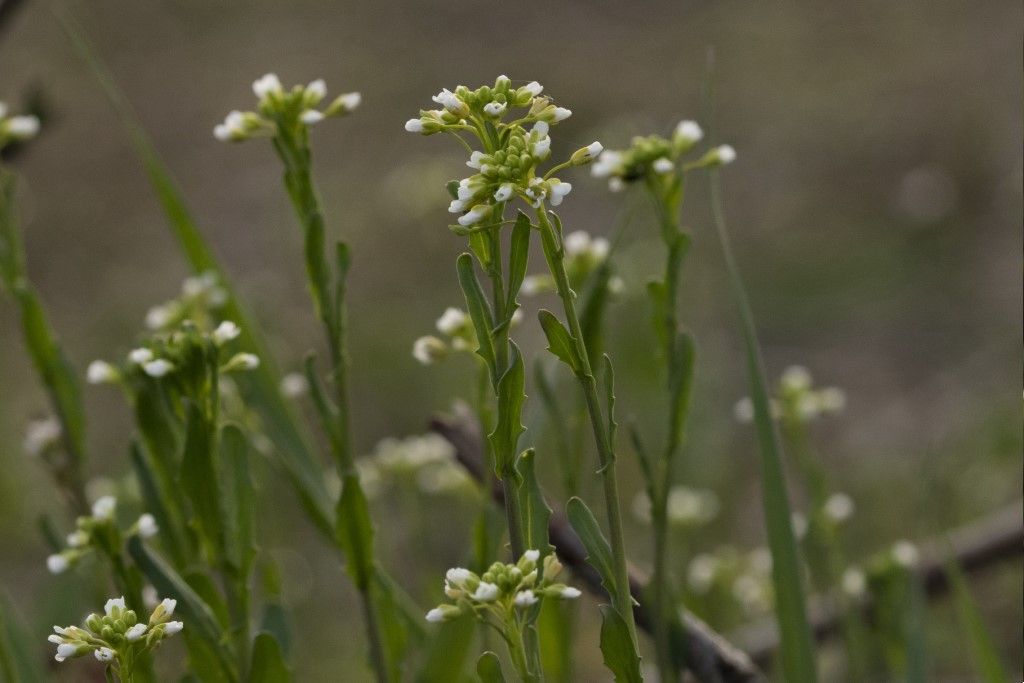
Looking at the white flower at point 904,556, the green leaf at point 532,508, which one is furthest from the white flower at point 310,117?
the white flower at point 904,556

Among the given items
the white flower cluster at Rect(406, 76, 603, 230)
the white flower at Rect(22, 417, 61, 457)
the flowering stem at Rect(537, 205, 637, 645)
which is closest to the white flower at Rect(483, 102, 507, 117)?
the white flower cluster at Rect(406, 76, 603, 230)

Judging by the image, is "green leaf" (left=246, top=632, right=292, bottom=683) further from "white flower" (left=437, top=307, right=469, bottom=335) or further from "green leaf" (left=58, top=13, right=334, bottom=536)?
"white flower" (left=437, top=307, right=469, bottom=335)

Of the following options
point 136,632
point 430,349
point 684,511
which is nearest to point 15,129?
point 430,349

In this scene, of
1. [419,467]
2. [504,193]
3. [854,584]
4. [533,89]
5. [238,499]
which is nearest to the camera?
[504,193]

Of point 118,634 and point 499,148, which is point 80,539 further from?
point 499,148

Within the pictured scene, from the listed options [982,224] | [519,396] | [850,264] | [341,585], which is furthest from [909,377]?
[519,396]
